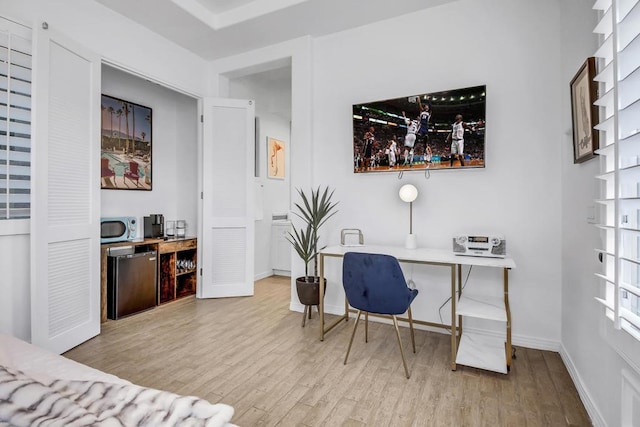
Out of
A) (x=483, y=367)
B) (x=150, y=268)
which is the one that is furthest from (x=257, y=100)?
(x=483, y=367)

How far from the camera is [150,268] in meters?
3.52

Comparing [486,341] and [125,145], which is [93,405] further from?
[125,145]

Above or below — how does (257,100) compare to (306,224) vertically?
above

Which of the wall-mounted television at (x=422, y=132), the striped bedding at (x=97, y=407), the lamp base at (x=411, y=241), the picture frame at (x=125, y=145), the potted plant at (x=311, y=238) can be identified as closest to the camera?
the striped bedding at (x=97, y=407)

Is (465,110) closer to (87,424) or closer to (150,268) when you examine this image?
(87,424)

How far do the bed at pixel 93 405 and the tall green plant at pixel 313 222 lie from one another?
90.6 inches

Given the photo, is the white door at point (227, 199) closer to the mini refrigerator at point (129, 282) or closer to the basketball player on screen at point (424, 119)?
the mini refrigerator at point (129, 282)

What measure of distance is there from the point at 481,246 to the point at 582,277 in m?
0.62

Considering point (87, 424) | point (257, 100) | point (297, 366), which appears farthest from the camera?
point (257, 100)

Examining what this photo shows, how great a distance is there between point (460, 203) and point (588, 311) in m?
1.23

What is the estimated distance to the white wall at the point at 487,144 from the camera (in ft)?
8.48

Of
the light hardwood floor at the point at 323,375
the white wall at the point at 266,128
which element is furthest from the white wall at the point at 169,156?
the light hardwood floor at the point at 323,375

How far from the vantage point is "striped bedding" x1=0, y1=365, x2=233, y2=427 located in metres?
0.80

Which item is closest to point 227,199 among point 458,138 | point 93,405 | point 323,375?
point 323,375
